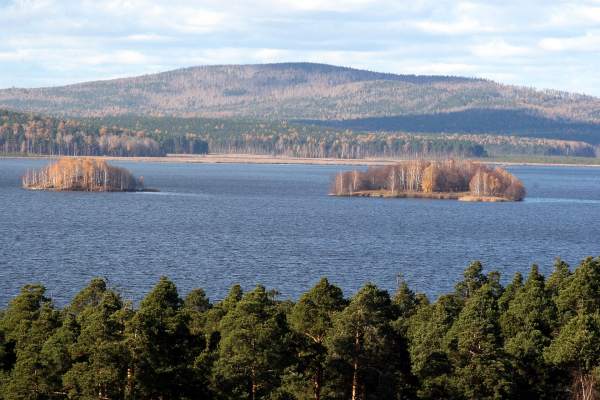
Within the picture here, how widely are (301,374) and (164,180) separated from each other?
17496cm

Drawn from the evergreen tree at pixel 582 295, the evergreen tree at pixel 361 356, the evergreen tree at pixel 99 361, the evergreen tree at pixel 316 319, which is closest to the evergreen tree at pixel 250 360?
the evergreen tree at pixel 316 319

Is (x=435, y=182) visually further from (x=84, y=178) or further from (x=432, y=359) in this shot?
(x=432, y=359)

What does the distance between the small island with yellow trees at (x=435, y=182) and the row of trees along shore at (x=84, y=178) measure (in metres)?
48.9

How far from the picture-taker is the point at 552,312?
1481 inches

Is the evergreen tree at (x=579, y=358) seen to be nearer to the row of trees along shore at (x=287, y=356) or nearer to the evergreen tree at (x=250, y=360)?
the row of trees along shore at (x=287, y=356)

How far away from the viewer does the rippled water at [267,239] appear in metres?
62.3

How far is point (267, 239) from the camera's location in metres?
88.9

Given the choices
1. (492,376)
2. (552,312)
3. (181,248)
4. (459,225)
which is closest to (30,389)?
(492,376)

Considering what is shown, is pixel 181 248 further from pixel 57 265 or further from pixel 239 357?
pixel 239 357

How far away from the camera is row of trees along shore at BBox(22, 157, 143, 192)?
15838 centimetres

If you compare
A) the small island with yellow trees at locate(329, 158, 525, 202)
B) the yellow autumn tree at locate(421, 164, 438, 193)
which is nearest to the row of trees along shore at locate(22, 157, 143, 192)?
→ the small island with yellow trees at locate(329, 158, 525, 202)

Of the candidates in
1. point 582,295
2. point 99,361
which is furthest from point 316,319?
point 582,295

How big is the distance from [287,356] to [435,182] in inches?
5747

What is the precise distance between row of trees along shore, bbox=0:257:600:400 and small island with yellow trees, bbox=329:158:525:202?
13223 cm
